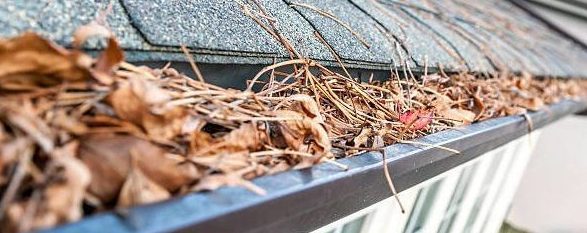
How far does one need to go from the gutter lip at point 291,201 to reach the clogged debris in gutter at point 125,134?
2 cm

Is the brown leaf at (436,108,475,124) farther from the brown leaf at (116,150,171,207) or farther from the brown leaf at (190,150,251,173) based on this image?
the brown leaf at (116,150,171,207)

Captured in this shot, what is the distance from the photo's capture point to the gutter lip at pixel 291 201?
63cm

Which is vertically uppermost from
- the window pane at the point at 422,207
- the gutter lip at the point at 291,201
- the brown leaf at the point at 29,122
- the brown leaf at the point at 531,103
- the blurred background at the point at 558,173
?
the brown leaf at the point at 29,122

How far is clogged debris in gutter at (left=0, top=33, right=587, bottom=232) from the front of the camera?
619 millimetres

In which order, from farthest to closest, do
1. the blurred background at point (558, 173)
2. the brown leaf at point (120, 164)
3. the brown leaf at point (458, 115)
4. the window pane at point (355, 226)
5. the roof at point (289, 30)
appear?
the blurred background at point (558, 173) → the brown leaf at point (458, 115) → the window pane at point (355, 226) → the roof at point (289, 30) → the brown leaf at point (120, 164)

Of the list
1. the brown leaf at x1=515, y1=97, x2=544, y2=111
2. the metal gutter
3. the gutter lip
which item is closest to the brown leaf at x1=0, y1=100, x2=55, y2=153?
the gutter lip

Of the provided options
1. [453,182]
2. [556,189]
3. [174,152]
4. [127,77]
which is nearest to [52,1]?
[127,77]

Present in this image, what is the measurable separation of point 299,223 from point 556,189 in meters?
7.65

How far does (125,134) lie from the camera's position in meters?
0.75

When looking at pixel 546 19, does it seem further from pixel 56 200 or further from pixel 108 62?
pixel 56 200

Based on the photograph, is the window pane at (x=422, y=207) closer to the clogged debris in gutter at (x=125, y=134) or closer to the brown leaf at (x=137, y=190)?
the clogged debris in gutter at (x=125, y=134)

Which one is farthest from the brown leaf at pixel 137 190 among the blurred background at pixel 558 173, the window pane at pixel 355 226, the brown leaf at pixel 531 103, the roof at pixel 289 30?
the blurred background at pixel 558 173

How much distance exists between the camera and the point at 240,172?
0.84 meters

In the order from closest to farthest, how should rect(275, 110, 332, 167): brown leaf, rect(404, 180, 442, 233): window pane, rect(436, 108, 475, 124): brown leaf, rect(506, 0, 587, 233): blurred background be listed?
rect(275, 110, 332, 167): brown leaf
rect(436, 108, 475, 124): brown leaf
rect(404, 180, 442, 233): window pane
rect(506, 0, 587, 233): blurred background
